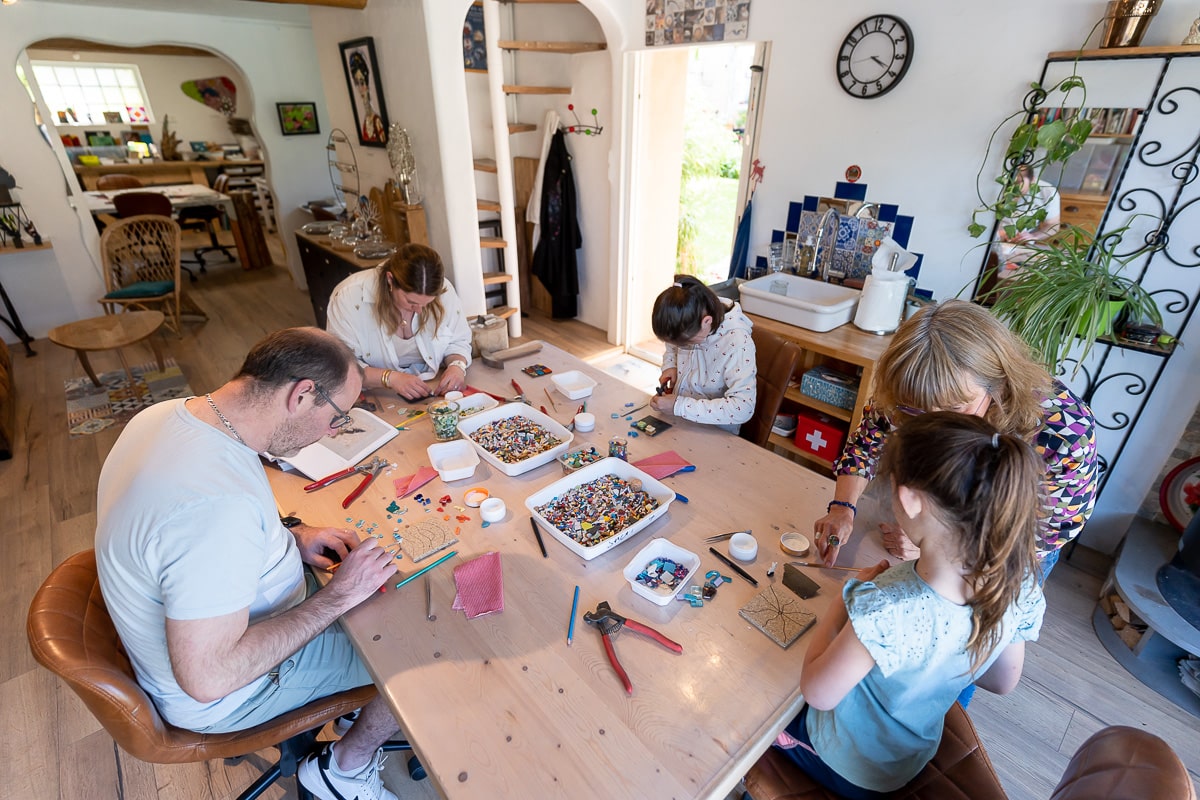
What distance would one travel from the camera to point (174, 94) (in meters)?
7.88

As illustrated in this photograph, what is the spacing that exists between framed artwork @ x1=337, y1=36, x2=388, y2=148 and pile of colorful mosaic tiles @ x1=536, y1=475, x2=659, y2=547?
342 centimetres

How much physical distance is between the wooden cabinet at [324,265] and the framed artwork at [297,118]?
1.50m

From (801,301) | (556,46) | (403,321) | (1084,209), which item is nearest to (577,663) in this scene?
(403,321)

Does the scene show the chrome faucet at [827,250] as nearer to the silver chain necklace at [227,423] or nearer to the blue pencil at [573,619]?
the blue pencil at [573,619]

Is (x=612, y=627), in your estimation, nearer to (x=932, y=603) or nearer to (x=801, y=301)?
(x=932, y=603)

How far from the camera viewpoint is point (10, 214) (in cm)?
400

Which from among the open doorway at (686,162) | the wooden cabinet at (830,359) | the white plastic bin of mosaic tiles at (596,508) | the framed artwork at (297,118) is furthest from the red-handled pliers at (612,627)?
the framed artwork at (297,118)

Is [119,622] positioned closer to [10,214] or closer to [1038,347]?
[1038,347]

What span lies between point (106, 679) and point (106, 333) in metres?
3.38

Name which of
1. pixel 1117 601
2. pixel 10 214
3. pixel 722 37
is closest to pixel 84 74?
pixel 10 214

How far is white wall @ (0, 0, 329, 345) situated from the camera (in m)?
3.86

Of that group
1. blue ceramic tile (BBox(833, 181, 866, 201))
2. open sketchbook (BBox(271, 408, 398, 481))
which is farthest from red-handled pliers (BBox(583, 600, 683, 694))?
blue ceramic tile (BBox(833, 181, 866, 201))

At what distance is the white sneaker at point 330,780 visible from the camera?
1316 millimetres

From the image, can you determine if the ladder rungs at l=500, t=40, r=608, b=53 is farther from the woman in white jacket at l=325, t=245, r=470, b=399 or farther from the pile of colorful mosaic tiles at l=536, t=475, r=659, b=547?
the pile of colorful mosaic tiles at l=536, t=475, r=659, b=547
